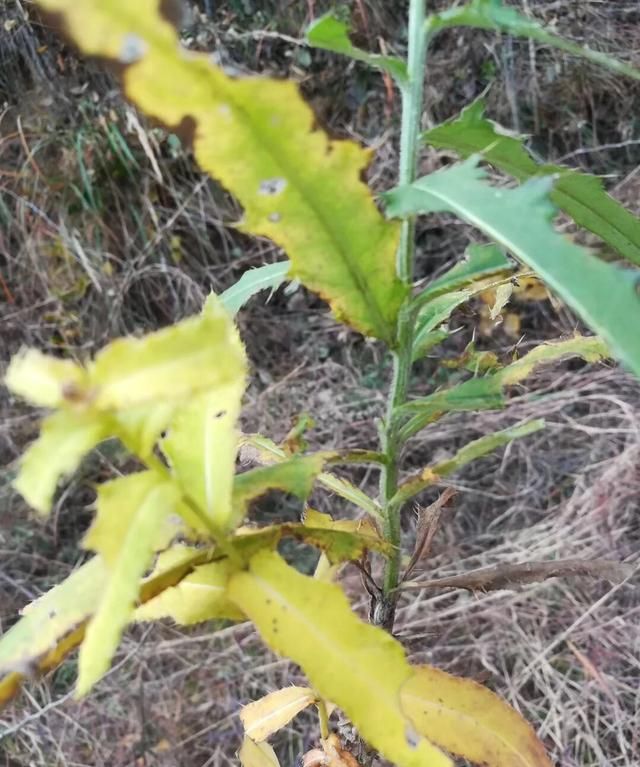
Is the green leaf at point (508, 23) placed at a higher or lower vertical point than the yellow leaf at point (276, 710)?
higher

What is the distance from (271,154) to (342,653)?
197mm

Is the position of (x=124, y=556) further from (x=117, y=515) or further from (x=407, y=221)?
(x=407, y=221)

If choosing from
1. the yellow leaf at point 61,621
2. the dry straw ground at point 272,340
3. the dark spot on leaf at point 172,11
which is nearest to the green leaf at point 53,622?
the yellow leaf at point 61,621

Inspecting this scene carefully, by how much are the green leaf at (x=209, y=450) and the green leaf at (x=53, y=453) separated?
2.6 inches

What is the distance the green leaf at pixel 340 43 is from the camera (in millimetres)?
347

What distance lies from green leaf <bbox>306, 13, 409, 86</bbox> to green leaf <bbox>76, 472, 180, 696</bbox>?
22cm

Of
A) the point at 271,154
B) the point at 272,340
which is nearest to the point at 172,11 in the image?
the point at 271,154

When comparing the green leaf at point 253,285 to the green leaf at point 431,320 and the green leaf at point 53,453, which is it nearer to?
the green leaf at point 431,320

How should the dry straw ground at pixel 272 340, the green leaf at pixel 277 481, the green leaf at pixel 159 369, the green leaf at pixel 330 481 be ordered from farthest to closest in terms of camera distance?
1. the dry straw ground at pixel 272 340
2. the green leaf at pixel 330 481
3. the green leaf at pixel 277 481
4. the green leaf at pixel 159 369

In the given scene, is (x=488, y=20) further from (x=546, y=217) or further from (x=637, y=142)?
(x=637, y=142)

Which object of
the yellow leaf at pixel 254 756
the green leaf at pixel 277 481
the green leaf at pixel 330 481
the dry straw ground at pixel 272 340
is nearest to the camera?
the green leaf at pixel 277 481

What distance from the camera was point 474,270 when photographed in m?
0.35

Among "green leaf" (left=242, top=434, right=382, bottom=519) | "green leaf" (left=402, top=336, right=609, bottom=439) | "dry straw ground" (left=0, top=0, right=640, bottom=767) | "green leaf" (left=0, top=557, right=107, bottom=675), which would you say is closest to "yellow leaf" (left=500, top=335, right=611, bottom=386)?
"green leaf" (left=402, top=336, right=609, bottom=439)

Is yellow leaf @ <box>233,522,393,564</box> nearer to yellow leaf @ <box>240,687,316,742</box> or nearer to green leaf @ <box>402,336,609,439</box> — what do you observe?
green leaf @ <box>402,336,609,439</box>
